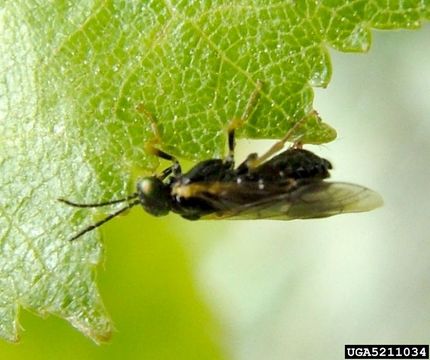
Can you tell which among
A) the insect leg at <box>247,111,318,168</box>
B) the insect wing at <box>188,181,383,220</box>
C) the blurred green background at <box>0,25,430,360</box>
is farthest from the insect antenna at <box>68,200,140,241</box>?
the blurred green background at <box>0,25,430,360</box>

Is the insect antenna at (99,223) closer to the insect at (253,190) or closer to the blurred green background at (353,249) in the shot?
the insect at (253,190)

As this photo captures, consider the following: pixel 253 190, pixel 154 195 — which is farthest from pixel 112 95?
pixel 253 190

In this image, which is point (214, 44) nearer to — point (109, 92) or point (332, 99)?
point (109, 92)

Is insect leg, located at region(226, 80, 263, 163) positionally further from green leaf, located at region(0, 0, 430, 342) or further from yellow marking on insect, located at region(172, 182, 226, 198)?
Answer: yellow marking on insect, located at region(172, 182, 226, 198)

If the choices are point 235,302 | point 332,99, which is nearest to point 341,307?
point 235,302

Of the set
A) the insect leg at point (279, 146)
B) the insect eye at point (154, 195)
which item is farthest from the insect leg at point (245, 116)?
the insect eye at point (154, 195)

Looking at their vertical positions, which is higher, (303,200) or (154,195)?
(154,195)

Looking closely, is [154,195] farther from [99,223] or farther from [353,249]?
[353,249]
